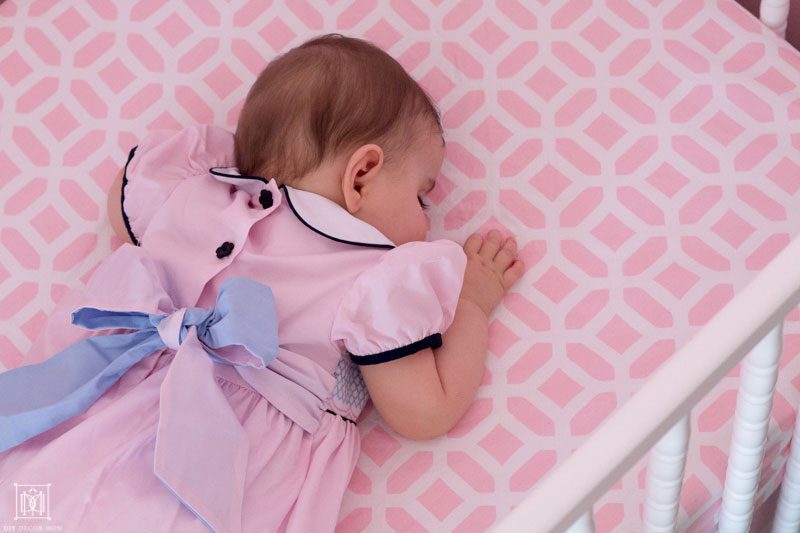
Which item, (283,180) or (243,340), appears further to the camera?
(283,180)

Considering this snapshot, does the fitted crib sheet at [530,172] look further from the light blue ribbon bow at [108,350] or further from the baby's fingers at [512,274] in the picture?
the light blue ribbon bow at [108,350]

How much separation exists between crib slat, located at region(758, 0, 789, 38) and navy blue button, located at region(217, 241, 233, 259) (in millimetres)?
801

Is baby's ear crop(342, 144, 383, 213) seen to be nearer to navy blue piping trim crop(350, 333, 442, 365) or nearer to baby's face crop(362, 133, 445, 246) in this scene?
baby's face crop(362, 133, 445, 246)

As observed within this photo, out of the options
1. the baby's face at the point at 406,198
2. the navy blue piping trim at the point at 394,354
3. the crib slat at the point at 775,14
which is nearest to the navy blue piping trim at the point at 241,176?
the baby's face at the point at 406,198

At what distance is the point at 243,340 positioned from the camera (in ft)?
3.21

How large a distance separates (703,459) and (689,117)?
48 cm

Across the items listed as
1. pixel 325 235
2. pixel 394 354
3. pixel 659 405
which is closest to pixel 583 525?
pixel 659 405

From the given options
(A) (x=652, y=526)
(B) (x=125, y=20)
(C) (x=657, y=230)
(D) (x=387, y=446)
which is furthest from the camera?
(B) (x=125, y=20)

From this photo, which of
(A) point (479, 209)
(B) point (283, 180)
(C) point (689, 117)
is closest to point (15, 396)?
(B) point (283, 180)

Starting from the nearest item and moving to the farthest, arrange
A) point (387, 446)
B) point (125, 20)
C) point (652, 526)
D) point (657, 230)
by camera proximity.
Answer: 1. point (652, 526)
2. point (387, 446)
3. point (657, 230)
4. point (125, 20)

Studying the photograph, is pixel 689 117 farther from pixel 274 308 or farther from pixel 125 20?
pixel 125 20

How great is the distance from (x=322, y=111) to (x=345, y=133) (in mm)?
37

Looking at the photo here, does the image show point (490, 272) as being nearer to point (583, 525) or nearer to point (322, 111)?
point (322, 111)

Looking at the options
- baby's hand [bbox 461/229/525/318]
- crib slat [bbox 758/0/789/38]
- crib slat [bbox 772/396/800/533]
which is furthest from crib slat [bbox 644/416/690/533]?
crib slat [bbox 758/0/789/38]
